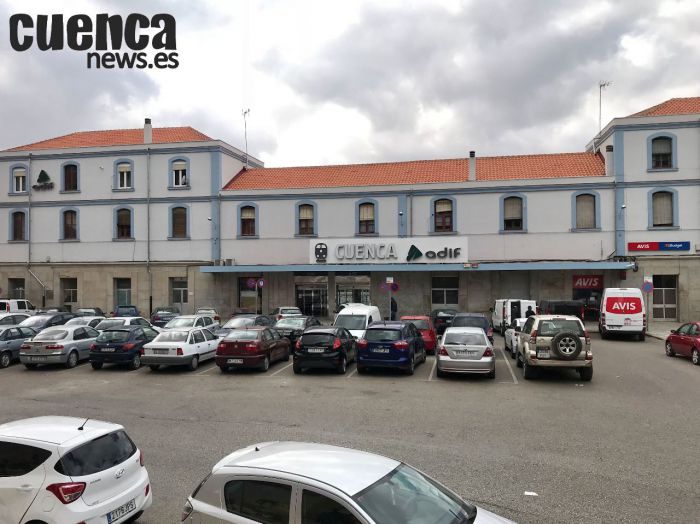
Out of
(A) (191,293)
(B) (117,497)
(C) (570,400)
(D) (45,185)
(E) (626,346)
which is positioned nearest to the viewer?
(B) (117,497)

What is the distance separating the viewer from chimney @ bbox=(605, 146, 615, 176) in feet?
116

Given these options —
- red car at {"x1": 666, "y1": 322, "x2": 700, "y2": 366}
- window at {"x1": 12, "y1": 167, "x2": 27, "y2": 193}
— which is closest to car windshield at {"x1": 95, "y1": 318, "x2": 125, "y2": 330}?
red car at {"x1": 666, "y1": 322, "x2": 700, "y2": 366}

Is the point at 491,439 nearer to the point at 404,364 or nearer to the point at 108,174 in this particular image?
the point at 404,364

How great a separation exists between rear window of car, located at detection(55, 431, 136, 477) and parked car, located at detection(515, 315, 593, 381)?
1168 centimetres

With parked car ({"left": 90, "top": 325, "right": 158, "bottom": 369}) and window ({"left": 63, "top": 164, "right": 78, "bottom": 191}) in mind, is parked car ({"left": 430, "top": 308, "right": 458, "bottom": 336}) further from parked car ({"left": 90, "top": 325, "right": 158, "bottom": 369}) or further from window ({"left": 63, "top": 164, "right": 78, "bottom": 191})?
window ({"left": 63, "top": 164, "right": 78, "bottom": 191})

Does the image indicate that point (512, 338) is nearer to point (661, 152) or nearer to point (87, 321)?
point (87, 321)

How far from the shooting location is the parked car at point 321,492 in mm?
3992

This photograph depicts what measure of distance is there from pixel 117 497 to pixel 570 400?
10.7m

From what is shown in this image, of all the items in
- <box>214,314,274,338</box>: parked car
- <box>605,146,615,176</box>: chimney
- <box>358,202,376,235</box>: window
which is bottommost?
<box>214,314,274,338</box>: parked car

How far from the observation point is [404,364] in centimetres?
1669

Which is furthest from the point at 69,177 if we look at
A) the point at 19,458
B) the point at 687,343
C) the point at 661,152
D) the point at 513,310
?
the point at 19,458

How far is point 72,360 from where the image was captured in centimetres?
1955

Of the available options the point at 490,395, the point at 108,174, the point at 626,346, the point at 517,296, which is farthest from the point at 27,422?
the point at 108,174

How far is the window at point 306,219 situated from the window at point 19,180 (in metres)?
22.0
